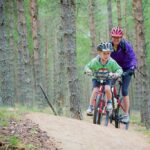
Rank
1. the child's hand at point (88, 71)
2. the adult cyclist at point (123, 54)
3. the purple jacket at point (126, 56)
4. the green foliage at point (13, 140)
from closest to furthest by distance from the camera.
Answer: the green foliage at point (13, 140) < the child's hand at point (88, 71) < the adult cyclist at point (123, 54) < the purple jacket at point (126, 56)

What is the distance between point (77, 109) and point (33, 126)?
3.31 metres

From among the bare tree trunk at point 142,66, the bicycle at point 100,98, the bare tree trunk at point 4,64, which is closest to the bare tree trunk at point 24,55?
the bare tree trunk at point 4,64

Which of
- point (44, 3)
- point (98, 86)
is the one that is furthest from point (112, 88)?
point (44, 3)

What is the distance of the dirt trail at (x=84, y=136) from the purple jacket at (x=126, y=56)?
194 cm

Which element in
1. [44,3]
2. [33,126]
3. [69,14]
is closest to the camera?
[33,126]

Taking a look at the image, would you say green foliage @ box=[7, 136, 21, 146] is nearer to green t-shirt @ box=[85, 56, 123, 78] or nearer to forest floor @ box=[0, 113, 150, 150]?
forest floor @ box=[0, 113, 150, 150]

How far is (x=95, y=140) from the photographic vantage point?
7.17 meters

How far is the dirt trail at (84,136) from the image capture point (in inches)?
266

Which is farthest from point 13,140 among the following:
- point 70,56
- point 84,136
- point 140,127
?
point 140,127

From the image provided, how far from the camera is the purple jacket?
9711mm

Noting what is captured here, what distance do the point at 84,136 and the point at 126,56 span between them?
3179 millimetres

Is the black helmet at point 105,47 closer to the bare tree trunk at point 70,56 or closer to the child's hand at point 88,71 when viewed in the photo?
the child's hand at point 88,71

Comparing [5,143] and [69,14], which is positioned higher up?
[69,14]

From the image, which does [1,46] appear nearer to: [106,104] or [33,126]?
[106,104]
